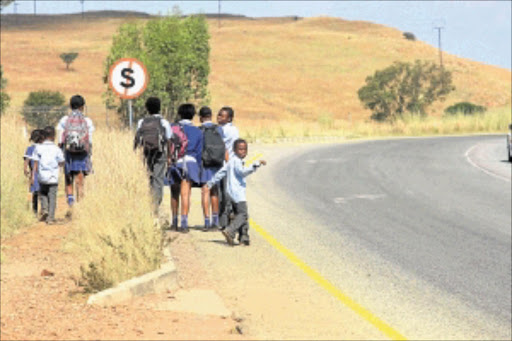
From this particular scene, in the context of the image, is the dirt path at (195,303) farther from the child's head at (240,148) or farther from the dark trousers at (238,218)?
the child's head at (240,148)

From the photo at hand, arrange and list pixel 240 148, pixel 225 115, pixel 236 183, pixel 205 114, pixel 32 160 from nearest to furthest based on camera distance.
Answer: pixel 240 148 → pixel 236 183 → pixel 205 114 → pixel 225 115 → pixel 32 160

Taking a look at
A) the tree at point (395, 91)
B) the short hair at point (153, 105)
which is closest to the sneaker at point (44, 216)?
the short hair at point (153, 105)

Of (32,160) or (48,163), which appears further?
(32,160)

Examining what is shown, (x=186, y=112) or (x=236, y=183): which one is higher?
(x=186, y=112)

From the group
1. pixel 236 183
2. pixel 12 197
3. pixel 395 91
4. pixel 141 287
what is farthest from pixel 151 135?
pixel 395 91

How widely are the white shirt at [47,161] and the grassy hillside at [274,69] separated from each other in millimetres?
72111

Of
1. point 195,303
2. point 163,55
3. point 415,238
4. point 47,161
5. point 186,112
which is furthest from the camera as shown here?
point 163,55

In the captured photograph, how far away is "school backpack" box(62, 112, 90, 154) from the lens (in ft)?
47.7

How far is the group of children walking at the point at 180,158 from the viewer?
44.0 feet

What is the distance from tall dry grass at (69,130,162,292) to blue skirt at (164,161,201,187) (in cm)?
66

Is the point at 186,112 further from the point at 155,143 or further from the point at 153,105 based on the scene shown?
the point at 155,143

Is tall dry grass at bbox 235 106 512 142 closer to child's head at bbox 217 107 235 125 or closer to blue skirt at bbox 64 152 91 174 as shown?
blue skirt at bbox 64 152 91 174

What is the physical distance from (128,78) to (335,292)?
7.72 m

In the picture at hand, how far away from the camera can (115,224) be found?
11.0 meters
